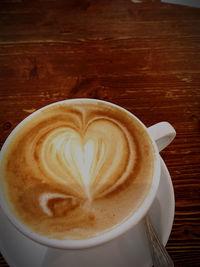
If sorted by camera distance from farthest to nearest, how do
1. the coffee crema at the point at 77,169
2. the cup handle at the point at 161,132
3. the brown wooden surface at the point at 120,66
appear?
the brown wooden surface at the point at 120,66, the cup handle at the point at 161,132, the coffee crema at the point at 77,169

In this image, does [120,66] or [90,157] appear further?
[120,66]

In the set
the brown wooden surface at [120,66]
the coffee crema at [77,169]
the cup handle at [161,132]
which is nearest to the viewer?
the coffee crema at [77,169]

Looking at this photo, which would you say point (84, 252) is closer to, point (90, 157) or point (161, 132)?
point (90, 157)

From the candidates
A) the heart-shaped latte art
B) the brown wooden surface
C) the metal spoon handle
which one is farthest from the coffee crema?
the brown wooden surface

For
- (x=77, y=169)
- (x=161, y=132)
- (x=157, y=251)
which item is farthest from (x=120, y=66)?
(x=157, y=251)

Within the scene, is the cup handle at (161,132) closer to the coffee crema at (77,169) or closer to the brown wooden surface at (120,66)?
the coffee crema at (77,169)

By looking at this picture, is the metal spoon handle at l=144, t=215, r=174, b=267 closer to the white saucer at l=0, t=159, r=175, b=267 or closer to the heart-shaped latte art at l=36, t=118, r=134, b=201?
the white saucer at l=0, t=159, r=175, b=267

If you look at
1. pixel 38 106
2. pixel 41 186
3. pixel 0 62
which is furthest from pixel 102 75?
pixel 41 186

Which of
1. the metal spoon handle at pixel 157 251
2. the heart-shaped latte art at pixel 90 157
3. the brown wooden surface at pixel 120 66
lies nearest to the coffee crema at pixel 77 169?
the heart-shaped latte art at pixel 90 157
